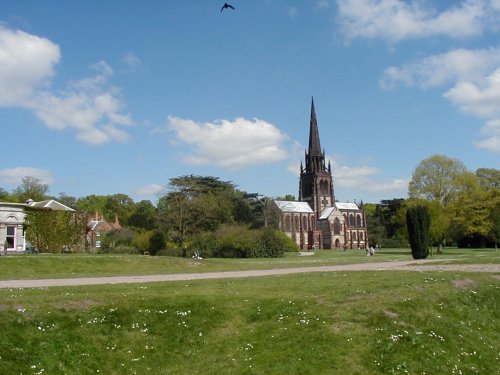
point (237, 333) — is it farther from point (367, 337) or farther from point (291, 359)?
point (367, 337)

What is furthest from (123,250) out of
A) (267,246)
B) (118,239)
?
(267,246)

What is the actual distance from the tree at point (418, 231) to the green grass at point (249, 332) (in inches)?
1012

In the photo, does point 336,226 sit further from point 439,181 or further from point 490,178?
point 439,181

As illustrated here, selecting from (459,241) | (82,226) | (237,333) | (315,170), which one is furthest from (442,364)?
(315,170)

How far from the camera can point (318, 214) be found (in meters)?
132

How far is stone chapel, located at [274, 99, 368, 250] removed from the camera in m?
127

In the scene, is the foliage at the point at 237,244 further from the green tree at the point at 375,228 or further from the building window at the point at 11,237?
the green tree at the point at 375,228

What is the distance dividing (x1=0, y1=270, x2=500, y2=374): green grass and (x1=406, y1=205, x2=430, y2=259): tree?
25696 millimetres

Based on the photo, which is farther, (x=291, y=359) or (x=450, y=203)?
(x=450, y=203)

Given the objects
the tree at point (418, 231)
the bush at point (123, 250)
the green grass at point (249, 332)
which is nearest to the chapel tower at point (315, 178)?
the bush at point (123, 250)

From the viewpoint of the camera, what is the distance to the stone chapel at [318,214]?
127 m

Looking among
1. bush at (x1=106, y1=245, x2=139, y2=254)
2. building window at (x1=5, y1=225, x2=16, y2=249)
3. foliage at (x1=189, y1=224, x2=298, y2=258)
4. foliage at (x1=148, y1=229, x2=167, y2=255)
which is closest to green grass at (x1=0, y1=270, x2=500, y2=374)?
building window at (x1=5, y1=225, x2=16, y2=249)

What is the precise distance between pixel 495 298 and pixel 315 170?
374ft

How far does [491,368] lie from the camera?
493 inches
